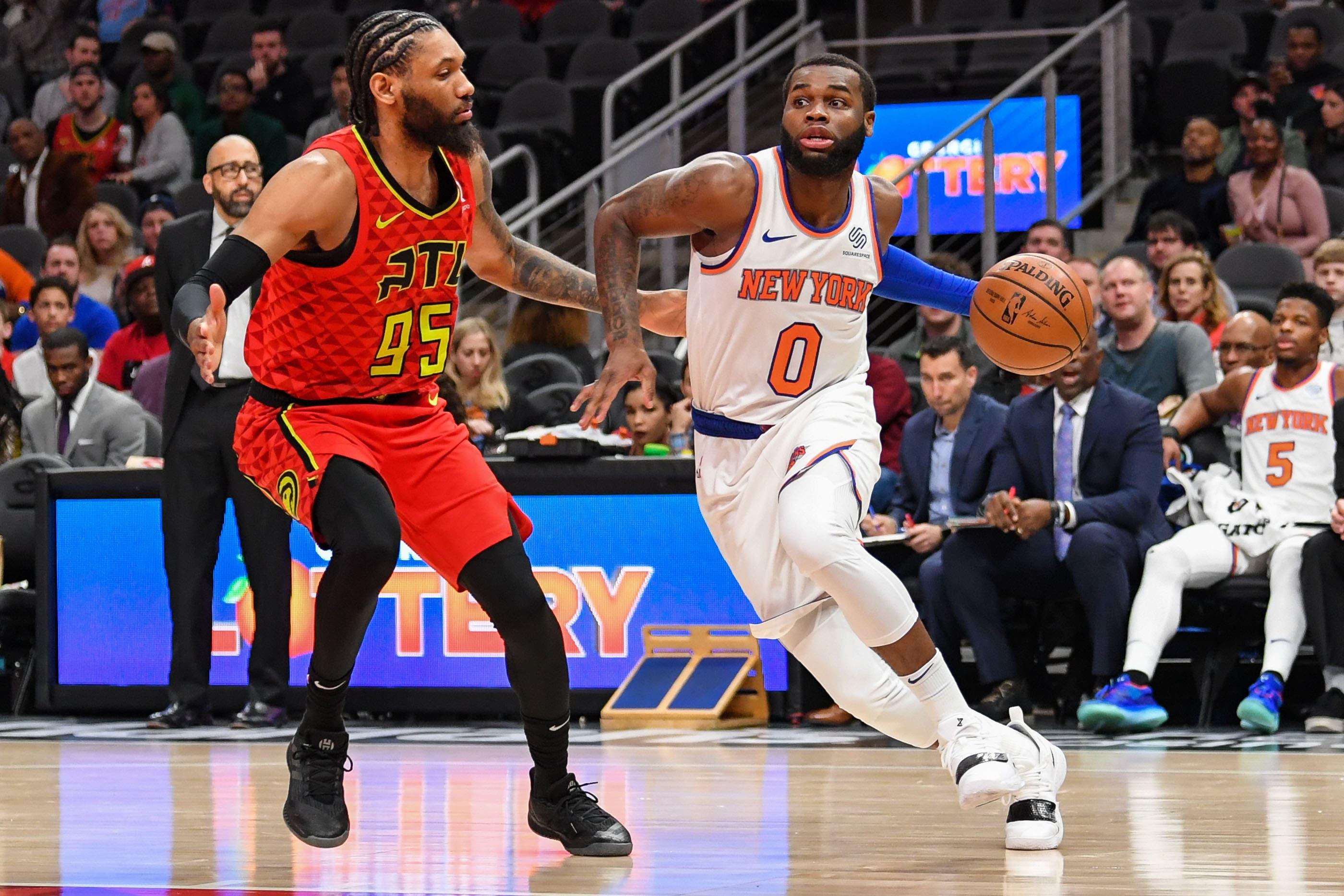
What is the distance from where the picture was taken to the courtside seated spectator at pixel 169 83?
46.8 ft

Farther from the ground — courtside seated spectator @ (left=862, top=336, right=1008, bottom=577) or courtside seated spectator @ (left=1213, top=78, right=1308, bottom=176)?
courtside seated spectator @ (left=1213, top=78, right=1308, bottom=176)

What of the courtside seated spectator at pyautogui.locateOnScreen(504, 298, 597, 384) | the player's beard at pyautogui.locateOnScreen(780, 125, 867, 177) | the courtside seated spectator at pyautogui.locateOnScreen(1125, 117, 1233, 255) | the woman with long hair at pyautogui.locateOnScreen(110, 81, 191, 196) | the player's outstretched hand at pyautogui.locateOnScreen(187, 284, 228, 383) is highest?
the woman with long hair at pyautogui.locateOnScreen(110, 81, 191, 196)

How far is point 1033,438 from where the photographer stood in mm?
7590

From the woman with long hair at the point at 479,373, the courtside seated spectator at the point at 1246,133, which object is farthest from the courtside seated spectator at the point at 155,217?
the courtside seated spectator at the point at 1246,133

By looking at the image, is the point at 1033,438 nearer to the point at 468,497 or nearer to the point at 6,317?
the point at 468,497

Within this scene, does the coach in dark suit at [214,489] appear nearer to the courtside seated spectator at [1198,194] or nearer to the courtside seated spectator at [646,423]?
the courtside seated spectator at [646,423]

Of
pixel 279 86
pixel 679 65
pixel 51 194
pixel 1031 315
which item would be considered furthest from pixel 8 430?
pixel 1031 315

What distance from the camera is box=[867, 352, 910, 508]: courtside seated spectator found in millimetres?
8359

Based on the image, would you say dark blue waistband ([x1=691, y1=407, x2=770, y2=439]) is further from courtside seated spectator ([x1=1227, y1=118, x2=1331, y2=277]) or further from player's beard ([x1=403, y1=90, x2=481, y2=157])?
courtside seated spectator ([x1=1227, y1=118, x2=1331, y2=277])

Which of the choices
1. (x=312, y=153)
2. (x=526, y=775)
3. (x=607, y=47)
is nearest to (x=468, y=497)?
(x=312, y=153)

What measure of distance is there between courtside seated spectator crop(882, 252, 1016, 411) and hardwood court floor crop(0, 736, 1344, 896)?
2.44 metres

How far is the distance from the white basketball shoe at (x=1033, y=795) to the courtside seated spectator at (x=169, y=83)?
443 inches

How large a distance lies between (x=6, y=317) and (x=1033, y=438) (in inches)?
271

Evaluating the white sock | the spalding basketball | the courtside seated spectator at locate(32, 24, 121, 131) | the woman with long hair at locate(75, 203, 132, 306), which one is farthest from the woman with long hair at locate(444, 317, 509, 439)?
the courtside seated spectator at locate(32, 24, 121, 131)
